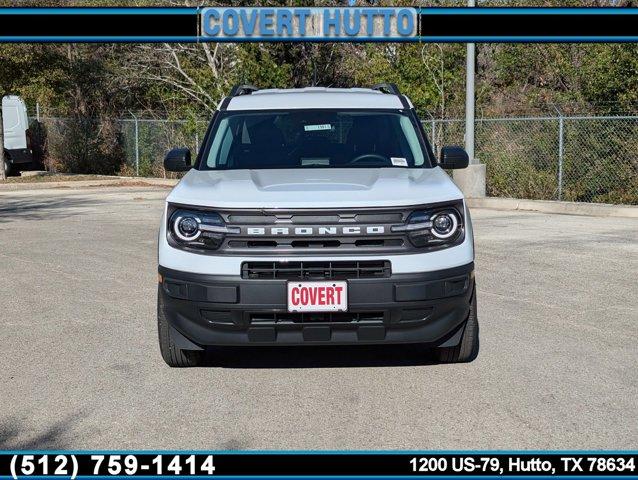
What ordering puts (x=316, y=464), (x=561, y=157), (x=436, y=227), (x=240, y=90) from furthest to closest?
(x=561, y=157) < (x=240, y=90) < (x=436, y=227) < (x=316, y=464)

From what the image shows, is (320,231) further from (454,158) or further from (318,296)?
(454,158)

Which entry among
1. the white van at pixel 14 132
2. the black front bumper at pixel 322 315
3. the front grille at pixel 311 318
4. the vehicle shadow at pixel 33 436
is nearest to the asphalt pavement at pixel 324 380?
the vehicle shadow at pixel 33 436

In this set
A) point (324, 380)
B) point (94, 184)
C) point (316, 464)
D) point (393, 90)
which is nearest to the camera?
point (316, 464)

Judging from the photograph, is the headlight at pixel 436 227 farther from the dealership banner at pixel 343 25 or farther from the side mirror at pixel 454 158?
the side mirror at pixel 454 158

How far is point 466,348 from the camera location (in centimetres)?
684

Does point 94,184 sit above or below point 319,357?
below

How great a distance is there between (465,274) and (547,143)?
1526 centimetres

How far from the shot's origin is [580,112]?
2172 centimetres

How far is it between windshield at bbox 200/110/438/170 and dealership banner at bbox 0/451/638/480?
9.66ft

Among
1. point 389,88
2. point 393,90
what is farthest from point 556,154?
point 393,90

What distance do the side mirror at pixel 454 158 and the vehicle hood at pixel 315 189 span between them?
765mm

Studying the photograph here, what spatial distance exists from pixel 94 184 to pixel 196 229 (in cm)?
2336

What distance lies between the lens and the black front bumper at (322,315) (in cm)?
611

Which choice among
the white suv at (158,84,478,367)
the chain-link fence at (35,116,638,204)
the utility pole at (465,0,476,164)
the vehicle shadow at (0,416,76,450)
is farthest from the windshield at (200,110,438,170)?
the utility pole at (465,0,476,164)
